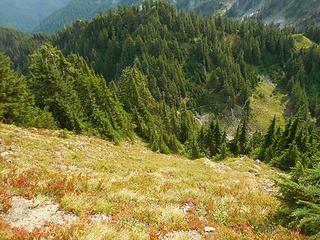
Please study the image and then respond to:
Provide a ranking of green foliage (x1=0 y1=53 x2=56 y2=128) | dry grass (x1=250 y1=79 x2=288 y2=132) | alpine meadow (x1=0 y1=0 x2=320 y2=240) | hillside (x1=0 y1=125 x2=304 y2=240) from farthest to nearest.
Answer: dry grass (x1=250 y1=79 x2=288 y2=132)
green foliage (x1=0 y1=53 x2=56 y2=128)
alpine meadow (x1=0 y1=0 x2=320 y2=240)
hillside (x1=0 y1=125 x2=304 y2=240)

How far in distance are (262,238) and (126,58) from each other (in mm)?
150347

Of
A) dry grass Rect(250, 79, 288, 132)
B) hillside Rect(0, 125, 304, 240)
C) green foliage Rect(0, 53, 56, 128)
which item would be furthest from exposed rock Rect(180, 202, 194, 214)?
dry grass Rect(250, 79, 288, 132)

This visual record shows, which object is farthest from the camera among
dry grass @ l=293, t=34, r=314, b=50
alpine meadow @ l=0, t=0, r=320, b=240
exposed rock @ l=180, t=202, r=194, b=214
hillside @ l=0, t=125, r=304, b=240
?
dry grass @ l=293, t=34, r=314, b=50

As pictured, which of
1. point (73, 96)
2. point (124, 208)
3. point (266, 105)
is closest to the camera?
point (124, 208)

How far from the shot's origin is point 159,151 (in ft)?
166

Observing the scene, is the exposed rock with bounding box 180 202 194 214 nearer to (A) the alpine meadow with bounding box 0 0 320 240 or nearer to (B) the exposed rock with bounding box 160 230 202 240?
(A) the alpine meadow with bounding box 0 0 320 240

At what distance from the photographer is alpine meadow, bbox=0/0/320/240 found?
1092 centimetres

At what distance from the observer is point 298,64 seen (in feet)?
490

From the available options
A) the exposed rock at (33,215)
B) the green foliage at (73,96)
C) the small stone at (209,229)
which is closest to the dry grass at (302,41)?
the green foliage at (73,96)

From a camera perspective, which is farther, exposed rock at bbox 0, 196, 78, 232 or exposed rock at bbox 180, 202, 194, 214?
exposed rock at bbox 180, 202, 194, 214

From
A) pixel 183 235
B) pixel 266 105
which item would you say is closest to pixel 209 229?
pixel 183 235

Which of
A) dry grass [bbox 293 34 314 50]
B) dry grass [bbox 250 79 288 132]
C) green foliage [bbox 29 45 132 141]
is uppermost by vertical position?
dry grass [bbox 293 34 314 50]

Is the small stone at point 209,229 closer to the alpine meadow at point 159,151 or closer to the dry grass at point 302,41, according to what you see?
the alpine meadow at point 159,151

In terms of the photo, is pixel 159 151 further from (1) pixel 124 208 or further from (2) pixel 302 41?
(2) pixel 302 41
